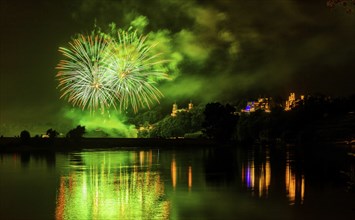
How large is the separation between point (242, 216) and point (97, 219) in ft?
15.7

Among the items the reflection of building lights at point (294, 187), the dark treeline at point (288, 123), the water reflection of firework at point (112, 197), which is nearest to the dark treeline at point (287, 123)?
the dark treeline at point (288, 123)

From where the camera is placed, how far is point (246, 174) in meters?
32.0

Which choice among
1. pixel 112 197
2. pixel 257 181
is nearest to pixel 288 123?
pixel 257 181

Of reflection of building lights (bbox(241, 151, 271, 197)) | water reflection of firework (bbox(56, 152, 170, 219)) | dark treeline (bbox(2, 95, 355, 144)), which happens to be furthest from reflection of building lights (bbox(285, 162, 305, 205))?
dark treeline (bbox(2, 95, 355, 144))

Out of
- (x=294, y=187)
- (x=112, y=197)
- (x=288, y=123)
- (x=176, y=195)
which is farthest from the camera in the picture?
(x=288, y=123)

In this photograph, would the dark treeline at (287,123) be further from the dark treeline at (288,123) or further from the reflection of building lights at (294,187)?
the reflection of building lights at (294,187)

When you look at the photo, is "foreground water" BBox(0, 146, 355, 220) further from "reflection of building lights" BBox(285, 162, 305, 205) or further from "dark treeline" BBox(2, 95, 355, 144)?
"dark treeline" BBox(2, 95, 355, 144)

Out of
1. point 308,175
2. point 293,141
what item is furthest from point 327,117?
point 308,175

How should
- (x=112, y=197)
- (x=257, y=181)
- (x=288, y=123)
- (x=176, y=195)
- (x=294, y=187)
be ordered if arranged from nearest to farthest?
(x=112, y=197), (x=176, y=195), (x=294, y=187), (x=257, y=181), (x=288, y=123)

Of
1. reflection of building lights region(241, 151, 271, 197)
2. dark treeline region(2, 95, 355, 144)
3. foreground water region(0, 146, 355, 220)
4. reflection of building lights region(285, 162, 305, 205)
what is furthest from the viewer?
dark treeline region(2, 95, 355, 144)

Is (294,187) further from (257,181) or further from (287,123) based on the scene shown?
(287,123)

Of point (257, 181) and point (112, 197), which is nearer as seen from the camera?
point (112, 197)

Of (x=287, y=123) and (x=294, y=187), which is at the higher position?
(x=287, y=123)

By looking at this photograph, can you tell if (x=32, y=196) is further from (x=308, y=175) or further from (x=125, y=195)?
(x=308, y=175)
